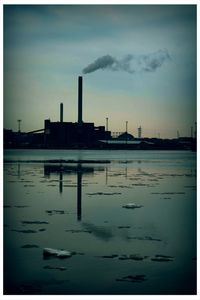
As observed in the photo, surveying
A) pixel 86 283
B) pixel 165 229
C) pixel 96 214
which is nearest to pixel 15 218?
pixel 96 214

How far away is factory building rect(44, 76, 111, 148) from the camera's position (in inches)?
3979

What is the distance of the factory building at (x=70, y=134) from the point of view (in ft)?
332

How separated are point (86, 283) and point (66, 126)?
96.8m

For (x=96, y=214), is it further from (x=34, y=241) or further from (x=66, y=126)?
(x=66, y=126)

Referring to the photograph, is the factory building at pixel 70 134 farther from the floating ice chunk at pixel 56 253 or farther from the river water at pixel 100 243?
the floating ice chunk at pixel 56 253

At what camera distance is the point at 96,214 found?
909cm

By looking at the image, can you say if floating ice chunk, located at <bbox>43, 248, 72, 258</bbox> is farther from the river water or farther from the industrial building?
the industrial building

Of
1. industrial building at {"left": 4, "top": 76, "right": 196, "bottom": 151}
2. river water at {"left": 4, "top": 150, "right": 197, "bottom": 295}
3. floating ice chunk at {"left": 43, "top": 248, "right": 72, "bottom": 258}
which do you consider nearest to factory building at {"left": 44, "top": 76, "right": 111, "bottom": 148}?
industrial building at {"left": 4, "top": 76, "right": 196, "bottom": 151}

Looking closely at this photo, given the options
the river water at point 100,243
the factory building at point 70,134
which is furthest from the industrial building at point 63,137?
the river water at point 100,243

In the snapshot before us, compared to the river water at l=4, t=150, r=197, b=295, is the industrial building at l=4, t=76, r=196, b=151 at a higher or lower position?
higher

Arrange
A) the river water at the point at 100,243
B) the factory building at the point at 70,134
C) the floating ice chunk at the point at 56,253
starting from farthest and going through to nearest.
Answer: the factory building at the point at 70,134, the floating ice chunk at the point at 56,253, the river water at the point at 100,243

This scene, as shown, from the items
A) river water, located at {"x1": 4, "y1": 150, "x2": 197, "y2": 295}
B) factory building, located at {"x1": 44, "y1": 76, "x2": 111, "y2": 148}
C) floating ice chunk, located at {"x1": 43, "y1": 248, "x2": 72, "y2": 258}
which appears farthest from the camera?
factory building, located at {"x1": 44, "y1": 76, "x2": 111, "y2": 148}

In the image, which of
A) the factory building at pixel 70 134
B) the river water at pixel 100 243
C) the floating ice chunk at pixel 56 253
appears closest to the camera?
the river water at pixel 100 243

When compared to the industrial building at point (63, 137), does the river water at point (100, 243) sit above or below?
below
